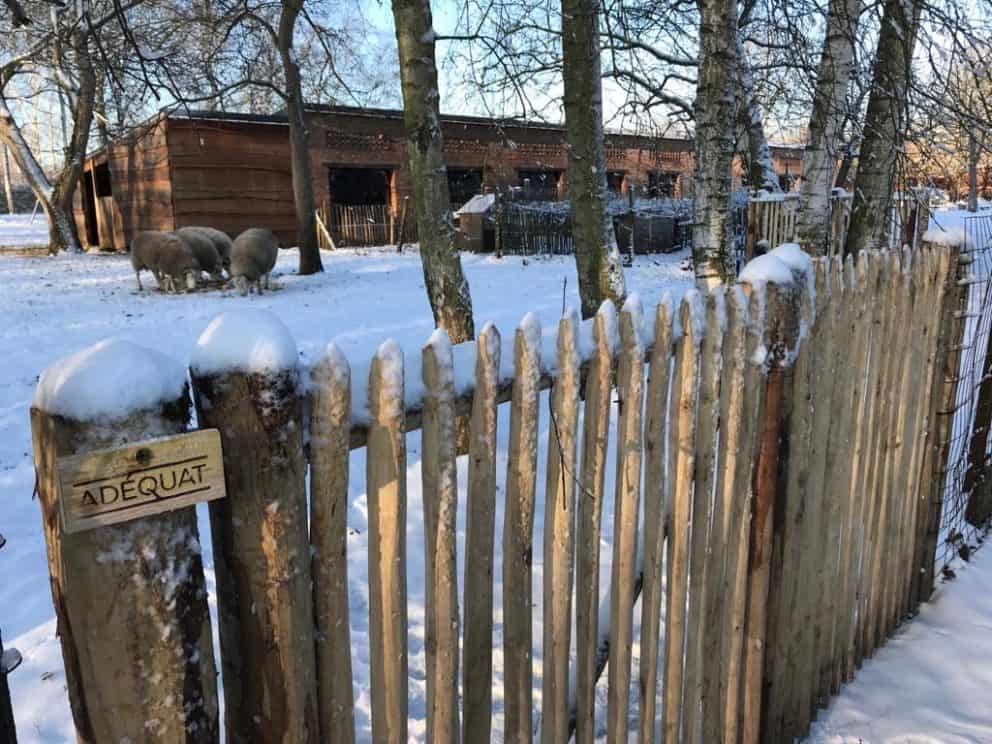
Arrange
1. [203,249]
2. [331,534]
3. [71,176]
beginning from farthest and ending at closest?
[71,176] → [203,249] → [331,534]

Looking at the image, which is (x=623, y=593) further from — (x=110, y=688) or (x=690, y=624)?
(x=110, y=688)

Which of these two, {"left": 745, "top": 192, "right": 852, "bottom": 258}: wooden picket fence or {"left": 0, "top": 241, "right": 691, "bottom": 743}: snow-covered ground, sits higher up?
{"left": 745, "top": 192, "right": 852, "bottom": 258}: wooden picket fence

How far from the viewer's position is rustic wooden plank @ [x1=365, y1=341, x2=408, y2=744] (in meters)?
1.44

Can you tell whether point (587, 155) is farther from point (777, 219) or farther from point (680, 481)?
point (777, 219)

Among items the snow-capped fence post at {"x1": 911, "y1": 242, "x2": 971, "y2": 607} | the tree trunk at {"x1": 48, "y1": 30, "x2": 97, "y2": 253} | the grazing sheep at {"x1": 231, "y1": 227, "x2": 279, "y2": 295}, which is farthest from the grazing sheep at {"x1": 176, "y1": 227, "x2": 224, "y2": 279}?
the snow-capped fence post at {"x1": 911, "y1": 242, "x2": 971, "y2": 607}

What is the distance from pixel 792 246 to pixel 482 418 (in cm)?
158

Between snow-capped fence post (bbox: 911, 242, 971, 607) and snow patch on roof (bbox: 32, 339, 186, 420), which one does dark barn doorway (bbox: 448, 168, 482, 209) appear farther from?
snow patch on roof (bbox: 32, 339, 186, 420)

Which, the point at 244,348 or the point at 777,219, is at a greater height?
the point at 777,219

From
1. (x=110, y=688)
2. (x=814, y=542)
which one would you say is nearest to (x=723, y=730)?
(x=814, y=542)

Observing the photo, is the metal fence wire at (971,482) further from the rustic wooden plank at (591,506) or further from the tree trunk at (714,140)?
the rustic wooden plank at (591,506)

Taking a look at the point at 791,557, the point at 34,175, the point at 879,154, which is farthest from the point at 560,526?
the point at 34,175

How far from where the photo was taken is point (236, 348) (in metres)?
1.25

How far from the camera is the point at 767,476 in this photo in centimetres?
261

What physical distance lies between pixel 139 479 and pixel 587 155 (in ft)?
17.7
